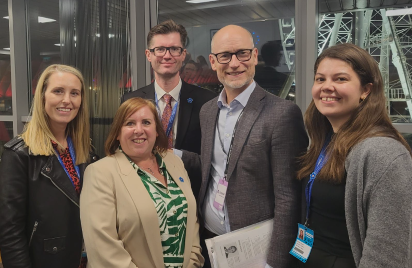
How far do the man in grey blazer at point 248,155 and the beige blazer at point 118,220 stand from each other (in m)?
0.40

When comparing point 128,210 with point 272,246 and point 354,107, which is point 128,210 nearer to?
point 272,246

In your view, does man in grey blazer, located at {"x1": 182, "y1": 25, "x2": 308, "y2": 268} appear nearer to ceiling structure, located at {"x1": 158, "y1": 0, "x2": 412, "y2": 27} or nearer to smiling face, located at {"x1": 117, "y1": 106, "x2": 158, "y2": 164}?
smiling face, located at {"x1": 117, "y1": 106, "x2": 158, "y2": 164}

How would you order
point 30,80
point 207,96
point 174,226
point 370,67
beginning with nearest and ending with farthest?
point 370,67 → point 174,226 → point 207,96 → point 30,80

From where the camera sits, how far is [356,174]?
1391 mm

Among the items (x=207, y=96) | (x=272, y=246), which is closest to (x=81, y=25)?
(x=207, y=96)

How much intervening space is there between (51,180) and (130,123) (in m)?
0.52

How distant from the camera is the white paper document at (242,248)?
1.71 m

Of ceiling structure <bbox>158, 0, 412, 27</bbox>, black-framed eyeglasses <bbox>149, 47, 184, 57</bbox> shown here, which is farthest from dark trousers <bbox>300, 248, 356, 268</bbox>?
ceiling structure <bbox>158, 0, 412, 27</bbox>

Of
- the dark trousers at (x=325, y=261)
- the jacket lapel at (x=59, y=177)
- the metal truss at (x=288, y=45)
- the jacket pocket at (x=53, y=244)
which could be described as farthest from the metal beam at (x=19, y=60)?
the dark trousers at (x=325, y=261)

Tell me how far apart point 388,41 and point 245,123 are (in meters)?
1.53

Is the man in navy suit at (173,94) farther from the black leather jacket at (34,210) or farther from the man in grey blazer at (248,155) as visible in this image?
the black leather jacket at (34,210)

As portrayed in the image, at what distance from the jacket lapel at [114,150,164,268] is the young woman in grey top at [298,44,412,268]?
0.71m

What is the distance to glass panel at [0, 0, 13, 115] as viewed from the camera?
4.11 metres

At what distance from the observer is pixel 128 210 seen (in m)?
1.66
